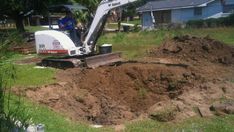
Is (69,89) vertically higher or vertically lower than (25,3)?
lower

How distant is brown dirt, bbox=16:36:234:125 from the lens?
11703 millimetres

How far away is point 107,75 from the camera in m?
15.2

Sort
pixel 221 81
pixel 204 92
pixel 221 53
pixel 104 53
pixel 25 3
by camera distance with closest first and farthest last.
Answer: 1. pixel 204 92
2. pixel 221 81
3. pixel 221 53
4. pixel 104 53
5. pixel 25 3

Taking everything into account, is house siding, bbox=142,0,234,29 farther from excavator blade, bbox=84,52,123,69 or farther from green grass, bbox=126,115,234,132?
green grass, bbox=126,115,234,132

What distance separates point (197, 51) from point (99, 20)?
159 inches

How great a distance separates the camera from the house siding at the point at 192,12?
186 feet

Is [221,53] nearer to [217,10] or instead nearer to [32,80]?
[32,80]

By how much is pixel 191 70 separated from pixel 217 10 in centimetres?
4548

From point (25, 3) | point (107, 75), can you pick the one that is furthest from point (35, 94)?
point (25, 3)

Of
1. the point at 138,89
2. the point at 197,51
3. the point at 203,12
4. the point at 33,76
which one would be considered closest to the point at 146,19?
the point at 203,12

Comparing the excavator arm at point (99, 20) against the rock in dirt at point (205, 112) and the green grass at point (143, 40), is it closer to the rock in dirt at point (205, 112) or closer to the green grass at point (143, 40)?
the green grass at point (143, 40)

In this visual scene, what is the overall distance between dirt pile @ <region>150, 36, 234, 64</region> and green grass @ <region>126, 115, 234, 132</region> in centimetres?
672

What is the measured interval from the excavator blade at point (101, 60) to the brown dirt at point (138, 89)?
2.87ft

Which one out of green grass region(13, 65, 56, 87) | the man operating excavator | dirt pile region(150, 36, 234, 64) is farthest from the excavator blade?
dirt pile region(150, 36, 234, 64)
